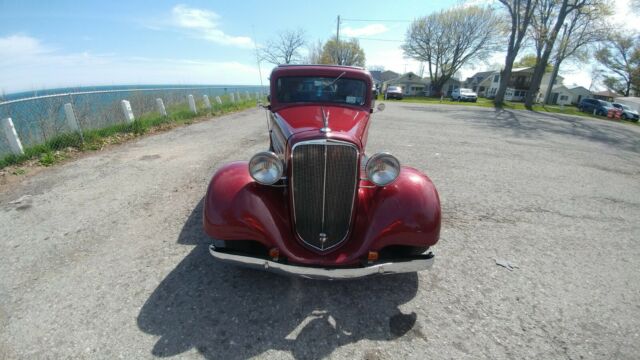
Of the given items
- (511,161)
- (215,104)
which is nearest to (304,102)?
(511,161)

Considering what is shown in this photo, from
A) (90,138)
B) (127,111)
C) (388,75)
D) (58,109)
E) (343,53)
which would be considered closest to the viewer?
(58,109)

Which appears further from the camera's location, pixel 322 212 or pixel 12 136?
pixel 12 136

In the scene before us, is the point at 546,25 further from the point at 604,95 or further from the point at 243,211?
the point at 604,95

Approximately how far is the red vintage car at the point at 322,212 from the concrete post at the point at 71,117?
6.58 meters

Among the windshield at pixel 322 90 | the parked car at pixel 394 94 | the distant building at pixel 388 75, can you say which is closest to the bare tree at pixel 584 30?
the parked car at pixel 394 94

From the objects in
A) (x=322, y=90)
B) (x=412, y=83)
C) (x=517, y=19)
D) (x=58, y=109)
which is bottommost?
(x=58, y=109)

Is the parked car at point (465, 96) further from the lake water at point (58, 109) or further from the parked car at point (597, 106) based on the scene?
the lake water at point (58, 109)

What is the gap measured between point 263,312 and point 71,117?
7.45 metres

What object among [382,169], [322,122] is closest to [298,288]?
[382,169]

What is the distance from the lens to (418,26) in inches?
1768

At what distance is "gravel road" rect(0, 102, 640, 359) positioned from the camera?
2.00 m

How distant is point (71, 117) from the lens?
670 centimetres

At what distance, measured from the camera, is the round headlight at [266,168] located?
2.33 metres

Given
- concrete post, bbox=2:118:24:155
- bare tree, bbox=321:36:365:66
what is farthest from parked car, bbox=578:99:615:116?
concrete post, bbox=2:118:24:155
